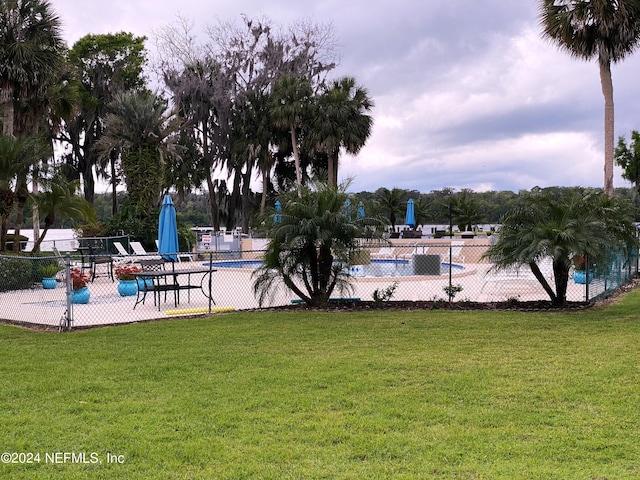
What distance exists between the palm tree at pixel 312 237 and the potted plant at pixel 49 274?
273 inches

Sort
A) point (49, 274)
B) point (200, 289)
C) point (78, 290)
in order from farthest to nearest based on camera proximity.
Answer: point (49, 274) < point (200, 289) < point (78, 290)

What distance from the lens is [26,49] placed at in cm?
2012

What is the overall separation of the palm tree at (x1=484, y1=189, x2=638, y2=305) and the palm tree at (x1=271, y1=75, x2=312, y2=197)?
25.1 m

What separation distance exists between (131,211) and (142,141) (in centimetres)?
339

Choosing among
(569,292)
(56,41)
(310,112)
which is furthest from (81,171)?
(569,292)

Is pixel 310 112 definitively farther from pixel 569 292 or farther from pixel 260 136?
pixel 569 292

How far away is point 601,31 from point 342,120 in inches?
734

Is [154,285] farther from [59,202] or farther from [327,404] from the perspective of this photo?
[59,202]

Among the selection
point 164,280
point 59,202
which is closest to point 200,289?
point 164,280

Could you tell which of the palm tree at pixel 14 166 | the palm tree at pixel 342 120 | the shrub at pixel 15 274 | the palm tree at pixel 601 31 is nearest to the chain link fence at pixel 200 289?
the shrub at pixel 15 274

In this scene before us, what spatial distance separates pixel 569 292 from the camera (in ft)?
42.3

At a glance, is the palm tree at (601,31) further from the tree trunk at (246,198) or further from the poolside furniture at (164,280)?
the tree trunk at (246,198)

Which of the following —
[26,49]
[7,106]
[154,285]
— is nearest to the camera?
[154,285]

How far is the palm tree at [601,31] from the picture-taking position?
57.0 feet
